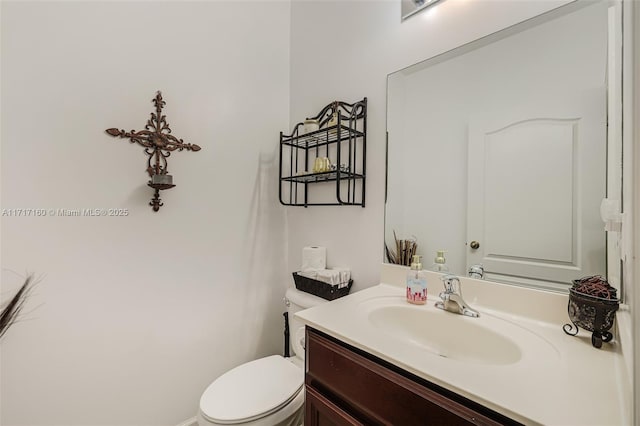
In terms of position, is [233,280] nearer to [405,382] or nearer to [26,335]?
[26,335]

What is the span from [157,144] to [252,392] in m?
1.18

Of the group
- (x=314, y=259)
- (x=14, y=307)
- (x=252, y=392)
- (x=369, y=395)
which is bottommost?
(x=252, y=392)

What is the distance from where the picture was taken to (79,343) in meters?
1.11

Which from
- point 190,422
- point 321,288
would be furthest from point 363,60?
point 190,422

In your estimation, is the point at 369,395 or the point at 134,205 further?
the point at 134,205

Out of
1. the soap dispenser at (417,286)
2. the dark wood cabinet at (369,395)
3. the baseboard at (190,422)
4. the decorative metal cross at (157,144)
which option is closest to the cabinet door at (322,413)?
the dark wood cabinet at (369,395)

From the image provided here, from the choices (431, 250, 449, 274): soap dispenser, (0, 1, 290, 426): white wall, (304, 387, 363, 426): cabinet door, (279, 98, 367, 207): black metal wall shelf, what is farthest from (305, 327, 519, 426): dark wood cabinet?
(0, 1, 290, 426): white wall

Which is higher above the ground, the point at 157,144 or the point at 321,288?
the point at 157,144

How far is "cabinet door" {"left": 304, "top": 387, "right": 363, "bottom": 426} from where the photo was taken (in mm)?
723

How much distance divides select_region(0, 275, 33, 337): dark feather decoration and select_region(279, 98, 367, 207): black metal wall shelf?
3.77ft

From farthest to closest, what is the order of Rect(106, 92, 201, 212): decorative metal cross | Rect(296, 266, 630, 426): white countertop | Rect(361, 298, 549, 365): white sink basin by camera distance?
Rect(106, 92, 201, 212): decorative metal cross
Rect(361, 298, 549, 365): white sink basin
Rect(296, 266, 630, 426): white countertop

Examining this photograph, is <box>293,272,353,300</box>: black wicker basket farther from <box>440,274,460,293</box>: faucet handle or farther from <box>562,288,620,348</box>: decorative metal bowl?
<box>562,288,620,348</box>: decorative metal bowl

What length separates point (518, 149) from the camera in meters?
0.93

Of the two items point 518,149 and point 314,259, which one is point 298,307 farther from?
point 518,149
